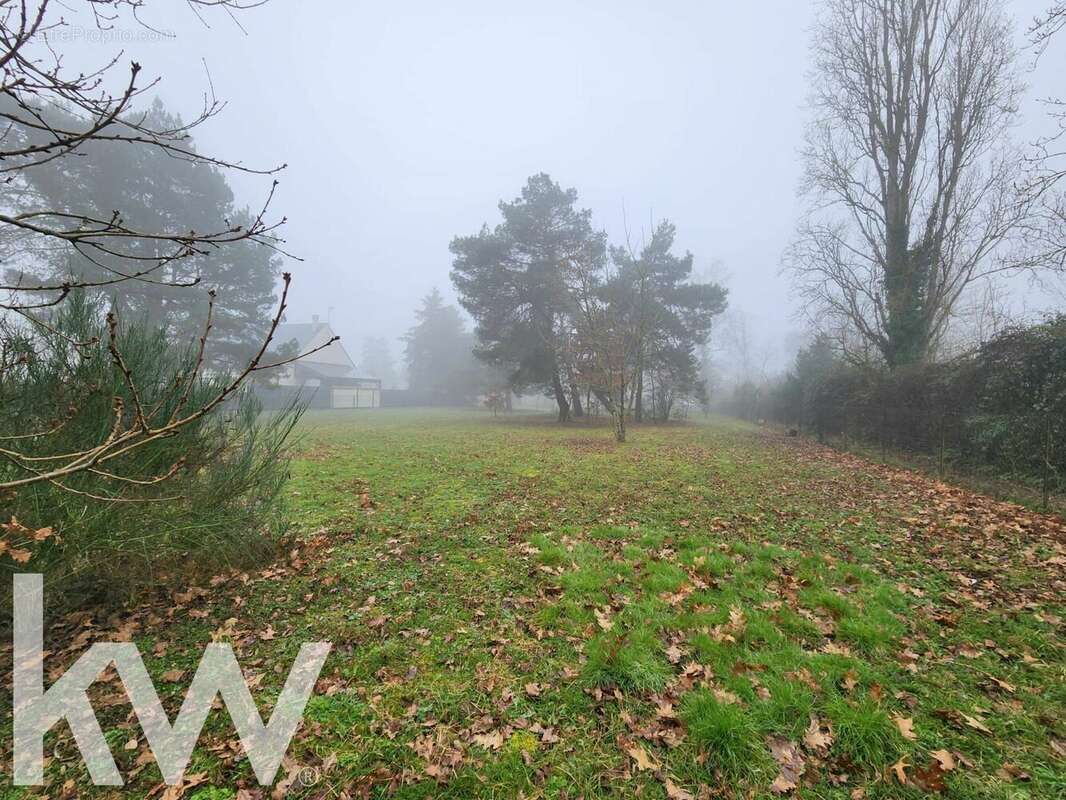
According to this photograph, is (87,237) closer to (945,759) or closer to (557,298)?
(945,759)

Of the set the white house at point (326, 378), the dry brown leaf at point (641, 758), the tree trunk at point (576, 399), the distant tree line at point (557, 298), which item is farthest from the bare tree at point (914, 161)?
the white house at point (326, 378)

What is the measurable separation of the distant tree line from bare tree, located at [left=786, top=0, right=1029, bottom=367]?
27.0ft

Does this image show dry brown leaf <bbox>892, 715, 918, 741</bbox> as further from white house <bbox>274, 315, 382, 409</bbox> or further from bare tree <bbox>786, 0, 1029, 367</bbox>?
white house <bbox>274, 315, 382, 409</bbox>

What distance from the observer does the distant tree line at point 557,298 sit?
71.5 feet

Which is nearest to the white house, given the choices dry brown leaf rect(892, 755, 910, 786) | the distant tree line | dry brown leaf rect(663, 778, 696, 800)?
the distant tree line

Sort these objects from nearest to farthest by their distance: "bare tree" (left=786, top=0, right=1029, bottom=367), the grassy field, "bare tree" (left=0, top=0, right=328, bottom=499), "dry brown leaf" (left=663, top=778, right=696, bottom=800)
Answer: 1. "bare tree" (left=0, top=0, right=328, bottom=499)
2. "dry brown leaf" (left=663, top=778, right=696, bottom=800)
3. the grassy field
4. "bare tree" (left=786, top=0, right=1029, bottom=367)

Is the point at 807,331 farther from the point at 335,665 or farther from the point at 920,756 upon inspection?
the point at 335,665

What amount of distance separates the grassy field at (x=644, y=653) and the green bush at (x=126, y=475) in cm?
38

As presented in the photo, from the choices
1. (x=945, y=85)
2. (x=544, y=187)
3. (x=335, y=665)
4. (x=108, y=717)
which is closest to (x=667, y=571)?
(x=335, y=665)

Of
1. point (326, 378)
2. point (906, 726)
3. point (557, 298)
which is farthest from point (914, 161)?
point (326, 378)

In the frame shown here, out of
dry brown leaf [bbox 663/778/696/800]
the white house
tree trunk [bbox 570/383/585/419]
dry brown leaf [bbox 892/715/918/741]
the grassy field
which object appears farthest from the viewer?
the white house

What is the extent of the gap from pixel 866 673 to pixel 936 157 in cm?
1639

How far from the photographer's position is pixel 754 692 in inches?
102

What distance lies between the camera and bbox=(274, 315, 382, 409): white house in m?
38.4
